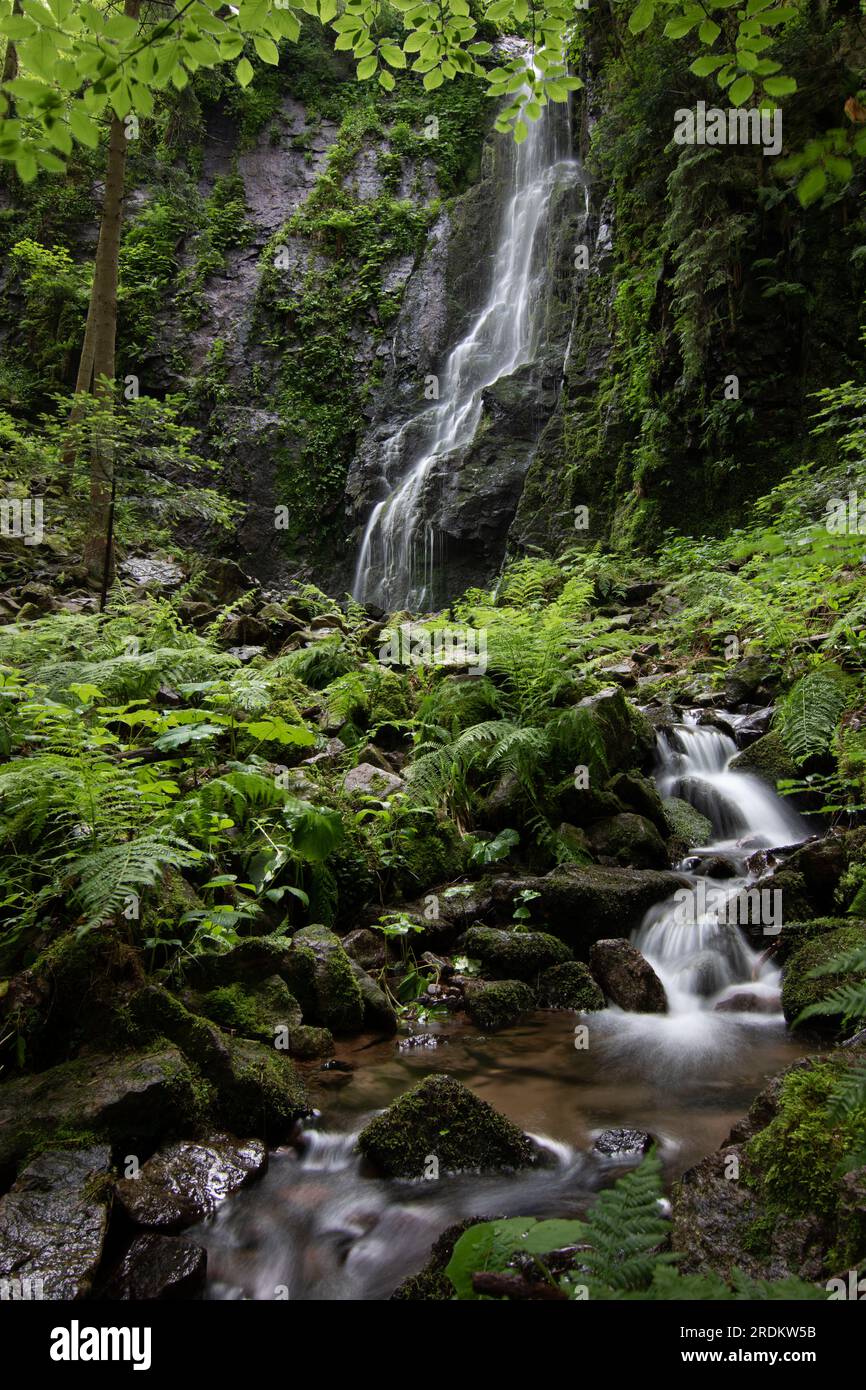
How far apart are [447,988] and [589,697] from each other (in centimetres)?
301

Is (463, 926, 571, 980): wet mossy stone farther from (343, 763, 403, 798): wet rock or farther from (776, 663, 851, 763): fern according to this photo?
(776, 663, 851, 763): fern

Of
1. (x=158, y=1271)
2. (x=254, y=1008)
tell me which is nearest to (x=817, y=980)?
(x=254, y=1008)

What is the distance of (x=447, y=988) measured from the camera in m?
4.61

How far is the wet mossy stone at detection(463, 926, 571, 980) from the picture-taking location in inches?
185

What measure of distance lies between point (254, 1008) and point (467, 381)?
19.4 m

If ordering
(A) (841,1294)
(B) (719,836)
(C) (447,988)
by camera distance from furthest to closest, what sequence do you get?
(B) (719,836)
(C) (447,988)
(A) (841,1294)

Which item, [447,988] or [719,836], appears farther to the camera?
[719,836]

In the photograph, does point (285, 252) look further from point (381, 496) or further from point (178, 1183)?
point (178, 1183)

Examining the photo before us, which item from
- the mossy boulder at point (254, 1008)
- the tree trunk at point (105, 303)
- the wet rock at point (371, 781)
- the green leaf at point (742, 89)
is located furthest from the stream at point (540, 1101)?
the tree trunk at point (105, 303)

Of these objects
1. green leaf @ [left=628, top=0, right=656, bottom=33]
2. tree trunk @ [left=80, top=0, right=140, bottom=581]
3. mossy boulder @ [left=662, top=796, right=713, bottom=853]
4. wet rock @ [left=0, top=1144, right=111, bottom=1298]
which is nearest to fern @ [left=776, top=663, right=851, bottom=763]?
mossy boulder @ [left=662, top=796, right=713, bottom=853]

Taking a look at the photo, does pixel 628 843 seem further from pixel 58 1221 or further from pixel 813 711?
pixel 58 1221

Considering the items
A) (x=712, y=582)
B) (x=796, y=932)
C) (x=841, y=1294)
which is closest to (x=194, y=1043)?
(x=841, y=1294)

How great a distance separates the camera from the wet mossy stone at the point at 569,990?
4.53m

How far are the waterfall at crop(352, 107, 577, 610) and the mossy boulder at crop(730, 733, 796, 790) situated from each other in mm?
11307
